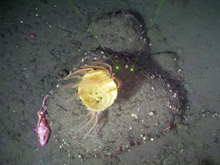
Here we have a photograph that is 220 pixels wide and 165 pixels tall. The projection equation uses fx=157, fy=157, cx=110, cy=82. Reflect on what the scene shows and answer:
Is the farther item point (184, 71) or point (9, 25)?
point (9, 25)

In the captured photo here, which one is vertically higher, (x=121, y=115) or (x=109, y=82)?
(x=109, y=82)

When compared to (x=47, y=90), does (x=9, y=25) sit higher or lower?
higher

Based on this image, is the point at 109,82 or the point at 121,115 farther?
the point at 121,115

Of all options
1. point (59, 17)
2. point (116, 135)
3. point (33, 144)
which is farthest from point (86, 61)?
point (33, 144)

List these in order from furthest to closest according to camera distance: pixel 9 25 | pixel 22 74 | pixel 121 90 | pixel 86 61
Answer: pixel 9 25, pixel 22 74, pixel 86 61, pixel 121 90

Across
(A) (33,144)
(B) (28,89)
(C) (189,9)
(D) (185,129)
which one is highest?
(C) (189,9)

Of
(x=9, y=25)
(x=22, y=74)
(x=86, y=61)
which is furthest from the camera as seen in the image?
(x=9, y=25)

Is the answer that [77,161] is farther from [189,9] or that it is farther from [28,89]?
[189,9]
